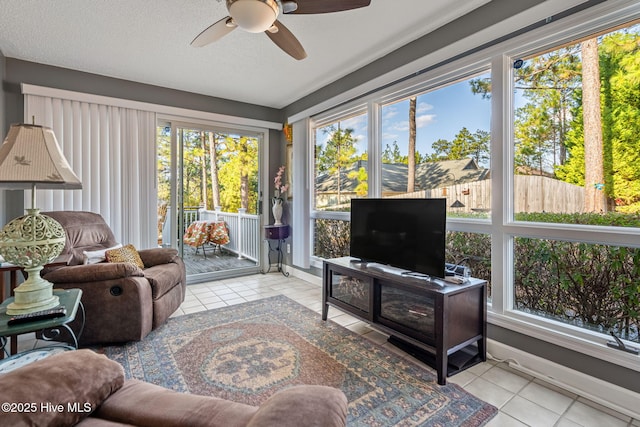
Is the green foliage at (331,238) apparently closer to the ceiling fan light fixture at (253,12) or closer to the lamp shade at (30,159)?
the ceiling fan light fixture at (253,12)

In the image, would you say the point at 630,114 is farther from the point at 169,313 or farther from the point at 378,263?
the point at 169,313

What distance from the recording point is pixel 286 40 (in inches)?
83.3

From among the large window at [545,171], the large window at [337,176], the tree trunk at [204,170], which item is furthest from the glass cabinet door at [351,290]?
the tree trunk at [204,170]

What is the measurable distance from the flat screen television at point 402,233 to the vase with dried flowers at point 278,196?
193 cm

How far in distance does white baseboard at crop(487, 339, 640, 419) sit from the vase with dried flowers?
3118 mm

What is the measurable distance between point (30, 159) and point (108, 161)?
7.27ft

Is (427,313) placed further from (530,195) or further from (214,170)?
(214,170)

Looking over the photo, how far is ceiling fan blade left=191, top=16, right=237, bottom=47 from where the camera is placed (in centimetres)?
195

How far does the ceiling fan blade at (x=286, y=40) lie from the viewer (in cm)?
201

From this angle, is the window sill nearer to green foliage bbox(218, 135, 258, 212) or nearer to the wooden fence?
the wooden fence

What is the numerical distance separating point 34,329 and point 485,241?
283cm

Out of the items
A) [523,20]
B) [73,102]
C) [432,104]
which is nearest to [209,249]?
[73,102]

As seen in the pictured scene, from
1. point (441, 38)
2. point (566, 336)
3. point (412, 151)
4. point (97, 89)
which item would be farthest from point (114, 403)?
point (97, 89)

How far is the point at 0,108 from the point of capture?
2.94 meters
